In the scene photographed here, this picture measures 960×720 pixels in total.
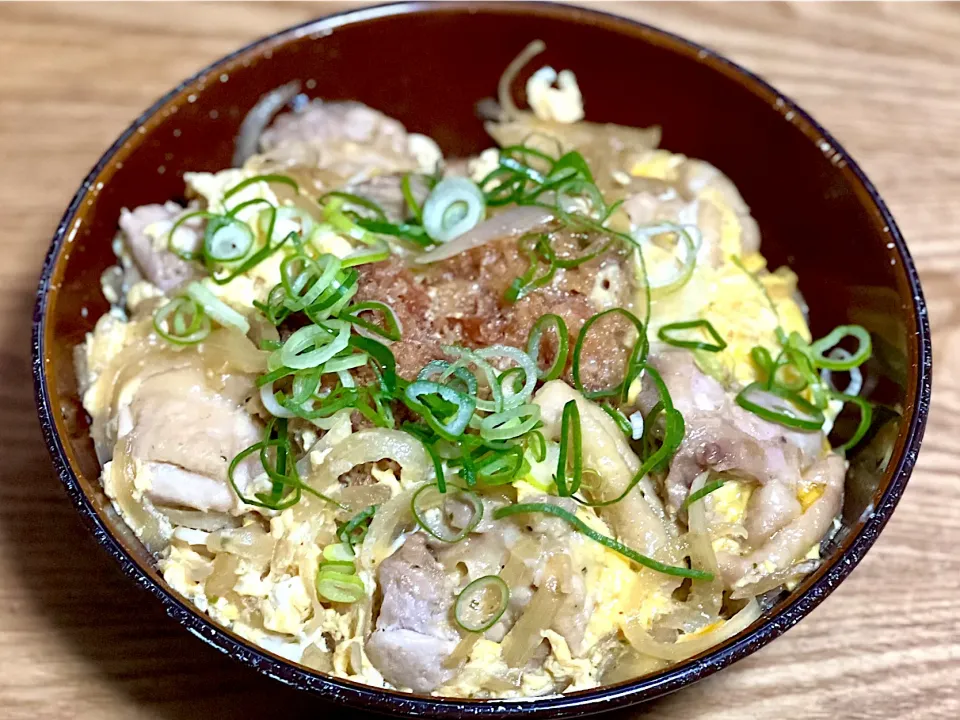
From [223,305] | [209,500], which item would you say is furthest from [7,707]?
[223,305]

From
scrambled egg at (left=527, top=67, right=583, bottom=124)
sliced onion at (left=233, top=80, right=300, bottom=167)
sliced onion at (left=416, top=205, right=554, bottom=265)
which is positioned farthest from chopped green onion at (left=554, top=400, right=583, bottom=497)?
sliced onion at (left=233, top=80, right=300, bottom=167)

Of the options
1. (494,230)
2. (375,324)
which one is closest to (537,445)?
(375,324)

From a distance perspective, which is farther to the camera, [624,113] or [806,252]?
[624,113]

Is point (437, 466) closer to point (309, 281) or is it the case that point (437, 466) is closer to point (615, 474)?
point (615, 474)

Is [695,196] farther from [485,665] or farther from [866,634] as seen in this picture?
[485,665]

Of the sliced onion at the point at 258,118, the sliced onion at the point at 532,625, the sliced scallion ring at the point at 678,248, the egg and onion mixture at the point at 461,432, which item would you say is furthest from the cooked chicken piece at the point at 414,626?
the sliced onion at the point at 258,118

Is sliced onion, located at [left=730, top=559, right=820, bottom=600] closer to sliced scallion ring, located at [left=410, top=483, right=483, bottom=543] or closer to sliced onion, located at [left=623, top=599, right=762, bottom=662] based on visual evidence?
sliced onion, located at [left=623, top=599, right=762, bottom=662]

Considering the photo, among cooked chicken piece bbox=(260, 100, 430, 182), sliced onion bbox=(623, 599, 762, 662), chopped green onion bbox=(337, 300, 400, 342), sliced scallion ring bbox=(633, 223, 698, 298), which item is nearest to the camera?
sliced onion bbox=(623, 599, 762, 662)

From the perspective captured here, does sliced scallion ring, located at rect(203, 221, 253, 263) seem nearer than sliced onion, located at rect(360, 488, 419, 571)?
No
